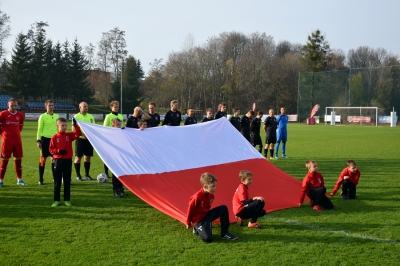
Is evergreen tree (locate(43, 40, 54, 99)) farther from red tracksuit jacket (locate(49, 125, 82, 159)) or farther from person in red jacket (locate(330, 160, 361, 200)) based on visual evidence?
person in red jacket (locate(330, 160, 361, 200))

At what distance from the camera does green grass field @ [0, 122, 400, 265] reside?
436 centimetres

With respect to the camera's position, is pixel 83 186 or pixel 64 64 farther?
pixel 64 64

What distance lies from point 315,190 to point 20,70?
54.5 meters

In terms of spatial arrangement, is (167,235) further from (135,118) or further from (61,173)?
(135,118)

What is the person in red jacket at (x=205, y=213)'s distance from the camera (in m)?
5.02

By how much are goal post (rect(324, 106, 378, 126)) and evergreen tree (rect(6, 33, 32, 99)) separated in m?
41.5

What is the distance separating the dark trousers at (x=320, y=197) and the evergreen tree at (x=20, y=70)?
53775mm

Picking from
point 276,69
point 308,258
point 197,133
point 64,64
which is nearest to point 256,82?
point 276,69

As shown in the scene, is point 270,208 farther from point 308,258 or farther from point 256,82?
point 256,82

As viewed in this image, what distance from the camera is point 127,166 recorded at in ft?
21.5

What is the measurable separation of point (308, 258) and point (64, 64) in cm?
5854

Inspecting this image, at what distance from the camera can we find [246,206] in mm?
5562

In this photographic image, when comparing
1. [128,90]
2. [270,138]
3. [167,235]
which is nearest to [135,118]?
[167,235]

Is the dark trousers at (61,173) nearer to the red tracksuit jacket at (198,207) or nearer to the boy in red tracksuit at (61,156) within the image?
the boy in red tracksuit at (61,156)
